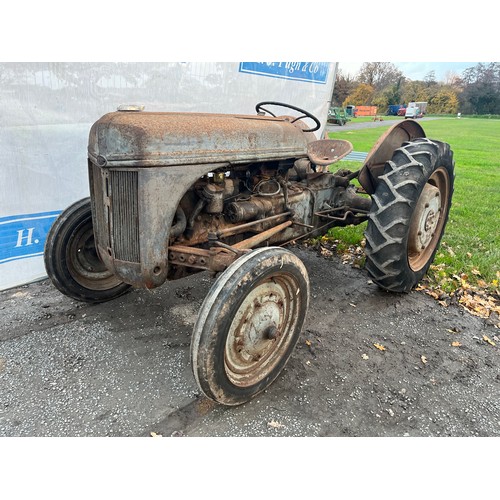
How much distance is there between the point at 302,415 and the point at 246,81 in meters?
4.49

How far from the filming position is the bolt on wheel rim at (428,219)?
358cm

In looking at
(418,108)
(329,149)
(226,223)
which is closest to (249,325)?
(226,223)

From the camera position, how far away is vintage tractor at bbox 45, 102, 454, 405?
2.21 meters

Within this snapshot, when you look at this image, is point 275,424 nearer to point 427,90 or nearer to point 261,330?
point 261,330

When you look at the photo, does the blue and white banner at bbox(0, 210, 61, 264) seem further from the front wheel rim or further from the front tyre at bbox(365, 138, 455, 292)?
the front tyre at bbox(365, 138, 455, 292)

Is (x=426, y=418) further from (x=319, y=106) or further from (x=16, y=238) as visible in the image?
(x=319, y=106)

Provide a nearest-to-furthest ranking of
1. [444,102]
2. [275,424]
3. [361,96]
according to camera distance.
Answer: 1. [275,424]
2. [444,102]
3. [361,96]

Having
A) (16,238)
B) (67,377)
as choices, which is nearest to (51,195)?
(16,238)

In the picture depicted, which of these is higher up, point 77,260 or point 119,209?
point 119,209

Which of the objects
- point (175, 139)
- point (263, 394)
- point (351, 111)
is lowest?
point (263, 394)

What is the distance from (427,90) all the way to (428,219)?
45.4 ft

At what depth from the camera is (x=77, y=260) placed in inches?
126

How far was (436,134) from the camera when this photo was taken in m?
Result: 16.0

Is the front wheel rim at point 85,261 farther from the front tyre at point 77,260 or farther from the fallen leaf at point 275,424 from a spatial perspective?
the fallen leaf at point 275,424
